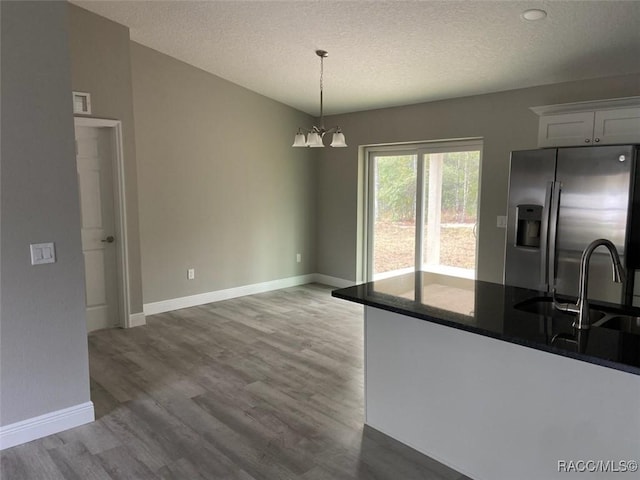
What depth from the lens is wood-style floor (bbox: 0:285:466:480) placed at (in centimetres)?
243

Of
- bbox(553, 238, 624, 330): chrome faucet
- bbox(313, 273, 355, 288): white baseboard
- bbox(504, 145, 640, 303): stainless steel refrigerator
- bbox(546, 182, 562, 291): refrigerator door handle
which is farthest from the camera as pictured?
bbox(313, 273, 355, 288): white baseboard

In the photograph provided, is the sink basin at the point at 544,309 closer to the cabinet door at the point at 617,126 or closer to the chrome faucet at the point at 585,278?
the chrome faucet at the point at 585,278

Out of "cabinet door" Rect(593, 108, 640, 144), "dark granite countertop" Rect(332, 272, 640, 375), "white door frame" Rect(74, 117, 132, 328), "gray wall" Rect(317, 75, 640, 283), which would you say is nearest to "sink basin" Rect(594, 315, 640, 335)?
"dark granite countertop" Rect(332, 272, 640, 375)

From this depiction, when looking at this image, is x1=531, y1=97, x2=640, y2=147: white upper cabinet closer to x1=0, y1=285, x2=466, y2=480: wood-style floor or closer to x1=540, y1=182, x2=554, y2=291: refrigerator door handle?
x1=540, y1=182, x2=554, y2=291: refrigerator door handle

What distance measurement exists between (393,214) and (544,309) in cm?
385

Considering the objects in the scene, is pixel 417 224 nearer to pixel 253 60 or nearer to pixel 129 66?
pixel 253 60

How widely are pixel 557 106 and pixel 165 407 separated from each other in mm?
4016

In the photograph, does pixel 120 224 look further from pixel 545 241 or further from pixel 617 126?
pixel 617 126

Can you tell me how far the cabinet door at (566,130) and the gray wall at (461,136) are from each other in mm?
446

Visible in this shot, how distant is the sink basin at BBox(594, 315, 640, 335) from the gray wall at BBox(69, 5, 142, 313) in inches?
170

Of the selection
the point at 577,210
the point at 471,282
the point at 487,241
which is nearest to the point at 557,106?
the point at 577,210

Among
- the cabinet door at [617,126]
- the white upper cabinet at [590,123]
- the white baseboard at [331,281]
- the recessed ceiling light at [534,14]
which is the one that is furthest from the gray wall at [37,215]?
the white baseboard at [331,281]

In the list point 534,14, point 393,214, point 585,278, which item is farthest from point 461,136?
point 585,278

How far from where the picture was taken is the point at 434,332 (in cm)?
240
